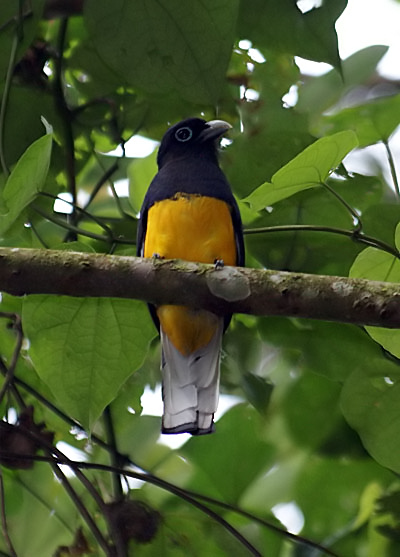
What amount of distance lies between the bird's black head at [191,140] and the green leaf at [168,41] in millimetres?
475

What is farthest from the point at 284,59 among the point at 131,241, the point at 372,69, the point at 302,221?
the point at 131,241

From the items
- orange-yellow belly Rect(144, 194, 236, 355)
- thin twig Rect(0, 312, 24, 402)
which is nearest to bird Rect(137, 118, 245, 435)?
orange-yellow belly Rect(144, 194, 236, 355)

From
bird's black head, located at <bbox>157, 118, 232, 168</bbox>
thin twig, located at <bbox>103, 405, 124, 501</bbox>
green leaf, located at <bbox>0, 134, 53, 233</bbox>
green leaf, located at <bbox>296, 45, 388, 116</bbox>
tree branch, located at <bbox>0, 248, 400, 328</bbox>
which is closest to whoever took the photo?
tree branch, located at <bbox>0, 248, 400, 328</bbox>

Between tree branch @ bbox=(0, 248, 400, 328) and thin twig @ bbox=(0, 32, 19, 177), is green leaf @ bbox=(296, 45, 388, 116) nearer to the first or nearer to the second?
thin twig @ bbox=(0, 32, 19, 177)

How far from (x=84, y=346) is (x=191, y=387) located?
370 millimetres

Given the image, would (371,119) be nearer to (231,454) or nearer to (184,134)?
(184,134)

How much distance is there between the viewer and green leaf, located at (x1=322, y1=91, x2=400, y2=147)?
212 centimetres

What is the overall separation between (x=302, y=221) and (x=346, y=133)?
46 centimetres

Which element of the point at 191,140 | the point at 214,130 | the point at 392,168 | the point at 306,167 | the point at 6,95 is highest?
the point at 191,140

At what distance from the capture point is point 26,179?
161cm

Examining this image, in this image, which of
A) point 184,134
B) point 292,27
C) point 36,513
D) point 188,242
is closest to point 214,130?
point 184,134

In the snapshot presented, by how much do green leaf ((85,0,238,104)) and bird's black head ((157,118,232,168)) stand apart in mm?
475

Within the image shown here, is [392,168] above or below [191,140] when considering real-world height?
below

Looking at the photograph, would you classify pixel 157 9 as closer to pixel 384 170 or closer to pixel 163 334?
pixel 163 334
